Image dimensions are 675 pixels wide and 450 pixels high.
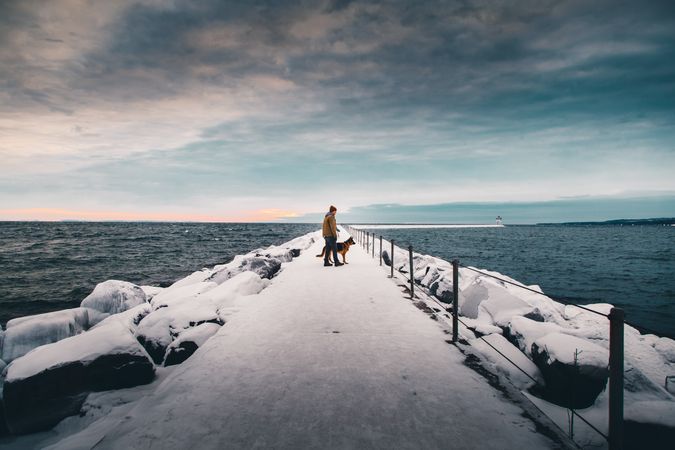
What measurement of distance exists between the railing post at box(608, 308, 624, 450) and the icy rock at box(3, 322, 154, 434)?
4.43 metres

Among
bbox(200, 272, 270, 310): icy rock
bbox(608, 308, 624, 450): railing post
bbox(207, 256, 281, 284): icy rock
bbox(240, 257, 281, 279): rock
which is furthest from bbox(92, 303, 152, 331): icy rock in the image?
bbox(608, 308, 624, 450): railing post

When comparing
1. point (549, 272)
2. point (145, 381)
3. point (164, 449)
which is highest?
point (164, 449)

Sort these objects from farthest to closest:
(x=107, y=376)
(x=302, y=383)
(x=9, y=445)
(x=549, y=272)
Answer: (x=549, y=272)
(x=107, y=376)
(x=302, y=383)
(x=9, y=445)

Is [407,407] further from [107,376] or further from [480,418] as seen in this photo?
[107,376]

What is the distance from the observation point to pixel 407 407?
3021mm

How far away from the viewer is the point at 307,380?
11.6 ft

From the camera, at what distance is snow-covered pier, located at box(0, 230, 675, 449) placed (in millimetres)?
2709

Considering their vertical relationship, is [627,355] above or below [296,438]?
below

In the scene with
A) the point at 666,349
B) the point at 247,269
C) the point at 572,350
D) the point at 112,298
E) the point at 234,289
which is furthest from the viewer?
the point at 247,269

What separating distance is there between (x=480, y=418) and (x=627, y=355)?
4628 millimetres

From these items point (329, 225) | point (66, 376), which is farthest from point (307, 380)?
point (329, 225)

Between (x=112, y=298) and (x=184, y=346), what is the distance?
16.2ft

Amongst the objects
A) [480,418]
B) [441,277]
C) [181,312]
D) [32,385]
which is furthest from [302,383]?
[441,277]

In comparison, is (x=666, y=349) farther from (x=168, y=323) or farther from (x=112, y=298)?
(x=112, y=298)
